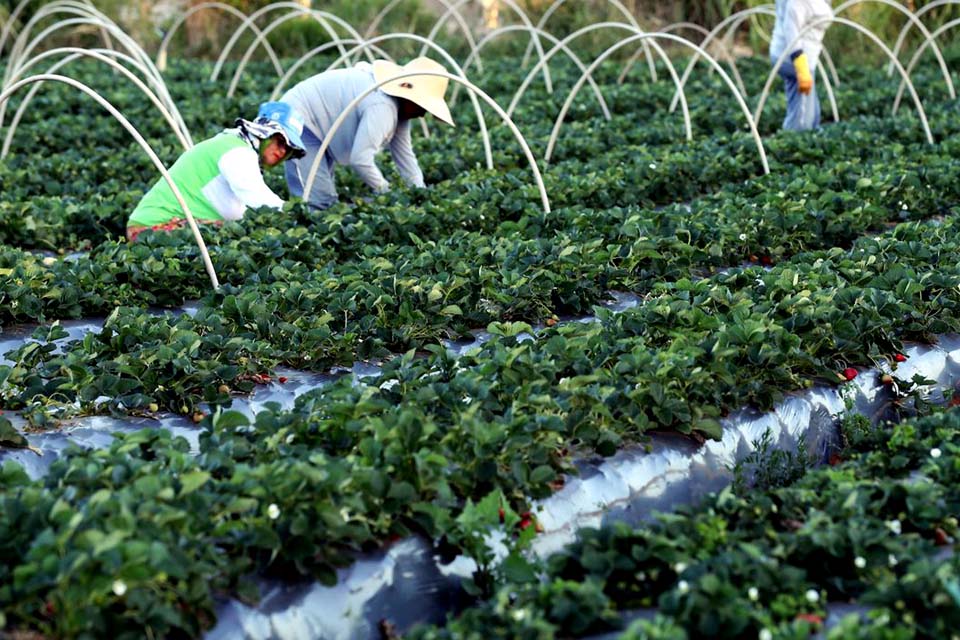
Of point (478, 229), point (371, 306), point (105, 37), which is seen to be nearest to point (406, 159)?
point (478, 229)

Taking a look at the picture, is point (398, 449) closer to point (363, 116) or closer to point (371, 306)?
point (371, 306)

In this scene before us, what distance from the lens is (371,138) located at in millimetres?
7359

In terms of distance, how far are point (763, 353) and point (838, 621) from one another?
1525 mm

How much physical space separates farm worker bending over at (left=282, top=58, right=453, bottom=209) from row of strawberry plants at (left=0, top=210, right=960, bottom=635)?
2.71 metres

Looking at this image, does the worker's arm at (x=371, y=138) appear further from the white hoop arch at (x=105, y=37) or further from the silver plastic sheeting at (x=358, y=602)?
the silver plastic sheeting at (x=358, y=602)

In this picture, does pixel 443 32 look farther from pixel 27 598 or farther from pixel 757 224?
pixel 27 598

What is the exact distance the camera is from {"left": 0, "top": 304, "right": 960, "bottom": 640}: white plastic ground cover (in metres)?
3.20

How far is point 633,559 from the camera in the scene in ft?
10.9

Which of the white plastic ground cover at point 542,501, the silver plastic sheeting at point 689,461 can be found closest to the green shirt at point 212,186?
the white plastic ground cover at point 542,501

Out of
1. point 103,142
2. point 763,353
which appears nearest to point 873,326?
point 763,353

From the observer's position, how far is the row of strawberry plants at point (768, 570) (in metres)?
2.92

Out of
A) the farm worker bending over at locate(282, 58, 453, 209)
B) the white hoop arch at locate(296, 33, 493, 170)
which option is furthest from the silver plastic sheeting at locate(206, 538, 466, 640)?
the farm worker bending over at locate(282, 58, 453, 209)

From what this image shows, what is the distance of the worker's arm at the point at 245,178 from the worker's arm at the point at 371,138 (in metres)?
0.59

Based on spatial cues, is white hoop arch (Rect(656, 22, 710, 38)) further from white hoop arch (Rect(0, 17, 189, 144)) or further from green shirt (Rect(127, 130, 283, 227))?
green shirt (Rect(127, 130, 283, 227))
